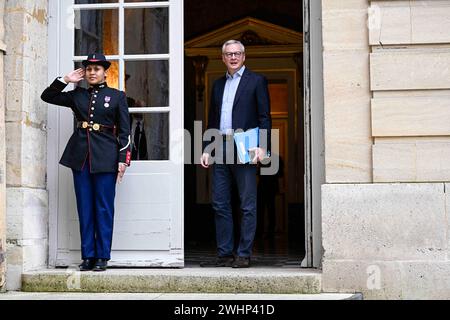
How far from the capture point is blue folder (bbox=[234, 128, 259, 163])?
647cm

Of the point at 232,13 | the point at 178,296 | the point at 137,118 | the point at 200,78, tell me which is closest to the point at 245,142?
the point at 137,118

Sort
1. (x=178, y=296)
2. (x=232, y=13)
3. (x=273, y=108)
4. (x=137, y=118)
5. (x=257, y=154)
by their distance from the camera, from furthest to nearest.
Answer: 1. (x=273, y=108)
2. (x=232, y=13)
3. (x=137, y=118)
4. (x=257, y=154)
5. (x=178, y=296)

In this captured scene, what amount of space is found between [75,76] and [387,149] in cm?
267

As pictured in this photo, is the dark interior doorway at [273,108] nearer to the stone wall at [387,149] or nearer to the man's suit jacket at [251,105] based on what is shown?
the man's suit jacket at [251,105]

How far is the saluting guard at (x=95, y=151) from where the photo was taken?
6312 mm

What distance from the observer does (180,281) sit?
602cm

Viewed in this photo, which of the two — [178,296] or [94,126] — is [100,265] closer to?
[178,296]

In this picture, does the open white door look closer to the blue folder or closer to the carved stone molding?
the blue folder

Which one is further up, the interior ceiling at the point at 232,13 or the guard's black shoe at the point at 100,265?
the interior ceiling at the point at 232,13

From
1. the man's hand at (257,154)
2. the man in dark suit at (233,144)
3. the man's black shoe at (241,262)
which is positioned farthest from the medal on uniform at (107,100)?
the man's black shoe at (241,262)

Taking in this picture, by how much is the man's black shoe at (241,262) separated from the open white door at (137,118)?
47 centimetres

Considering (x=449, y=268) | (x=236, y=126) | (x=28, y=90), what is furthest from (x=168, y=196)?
(x=449, y=268)

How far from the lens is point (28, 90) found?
6.45m
